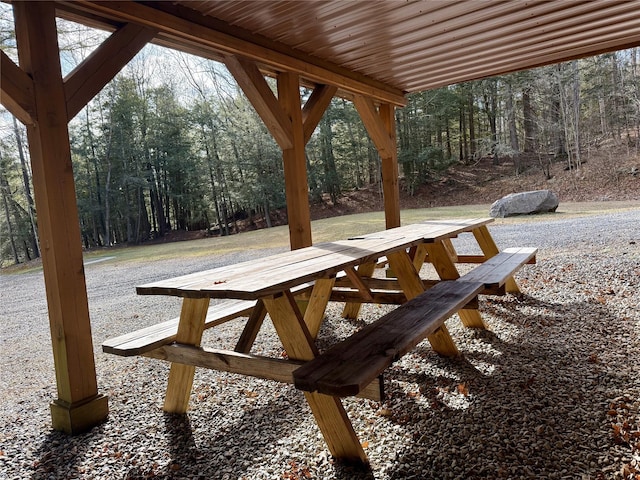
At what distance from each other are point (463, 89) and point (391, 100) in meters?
19.0

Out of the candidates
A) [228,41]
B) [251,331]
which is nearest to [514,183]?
[228,41]

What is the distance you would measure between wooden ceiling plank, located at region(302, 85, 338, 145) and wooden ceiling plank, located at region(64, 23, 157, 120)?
5.71 ft

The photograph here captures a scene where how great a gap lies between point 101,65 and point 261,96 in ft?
4.42

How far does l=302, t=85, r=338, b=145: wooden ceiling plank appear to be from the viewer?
13.7ft

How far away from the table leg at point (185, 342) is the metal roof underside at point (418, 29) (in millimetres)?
1789

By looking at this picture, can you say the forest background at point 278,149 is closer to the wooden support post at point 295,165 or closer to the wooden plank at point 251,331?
the wooden support post at point 295,165

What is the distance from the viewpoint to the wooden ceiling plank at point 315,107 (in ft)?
13.7

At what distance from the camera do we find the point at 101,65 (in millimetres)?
2525

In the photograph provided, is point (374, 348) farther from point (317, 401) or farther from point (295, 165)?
point (295, 165)

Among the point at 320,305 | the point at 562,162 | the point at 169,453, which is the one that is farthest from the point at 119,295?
the point at 562,162

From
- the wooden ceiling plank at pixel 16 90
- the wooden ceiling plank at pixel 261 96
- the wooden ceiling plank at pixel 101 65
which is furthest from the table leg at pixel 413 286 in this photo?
the wooden ceiling plank at pixel 16 90

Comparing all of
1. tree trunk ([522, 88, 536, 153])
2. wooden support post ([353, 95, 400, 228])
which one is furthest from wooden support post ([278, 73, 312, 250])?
tree trunk ([522, 88, 536, 153])

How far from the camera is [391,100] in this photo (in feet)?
18.0

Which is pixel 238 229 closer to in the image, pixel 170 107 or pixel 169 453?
pixel 170 107
